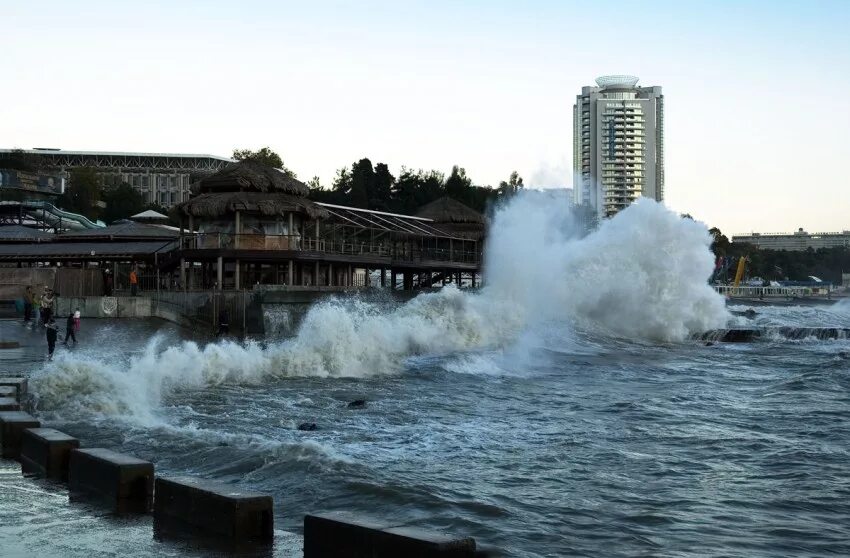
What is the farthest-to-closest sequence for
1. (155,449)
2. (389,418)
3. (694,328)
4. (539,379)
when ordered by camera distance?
(694,328) < (539,379) < (389,418) < (155,449)

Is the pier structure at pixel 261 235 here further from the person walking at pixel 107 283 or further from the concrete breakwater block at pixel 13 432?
the concrete breakwater block at pixel 13 432

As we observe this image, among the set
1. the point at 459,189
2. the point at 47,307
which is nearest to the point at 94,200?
the point at 459,189

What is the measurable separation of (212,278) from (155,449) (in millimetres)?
38834

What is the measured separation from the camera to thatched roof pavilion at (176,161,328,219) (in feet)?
159

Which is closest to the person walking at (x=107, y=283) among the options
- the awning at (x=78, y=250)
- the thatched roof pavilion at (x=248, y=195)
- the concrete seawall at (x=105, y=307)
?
the awning at (x=78, y=250)

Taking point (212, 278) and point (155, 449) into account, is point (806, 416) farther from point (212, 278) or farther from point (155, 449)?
point (212, 278)

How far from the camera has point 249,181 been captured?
4994 cm

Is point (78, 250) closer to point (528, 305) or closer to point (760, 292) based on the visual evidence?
point (528, 305)

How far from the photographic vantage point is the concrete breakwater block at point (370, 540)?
7027 millimetres

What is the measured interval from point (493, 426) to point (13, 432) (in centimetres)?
798

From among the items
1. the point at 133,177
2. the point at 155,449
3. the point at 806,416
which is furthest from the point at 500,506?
the point at 133,177

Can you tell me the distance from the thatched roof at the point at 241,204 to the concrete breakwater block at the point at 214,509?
39749 mm

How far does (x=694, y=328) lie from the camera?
49062mm

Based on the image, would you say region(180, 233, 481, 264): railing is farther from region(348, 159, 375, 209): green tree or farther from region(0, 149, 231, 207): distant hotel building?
region(0, 149, 231, 207): distant hotel building
